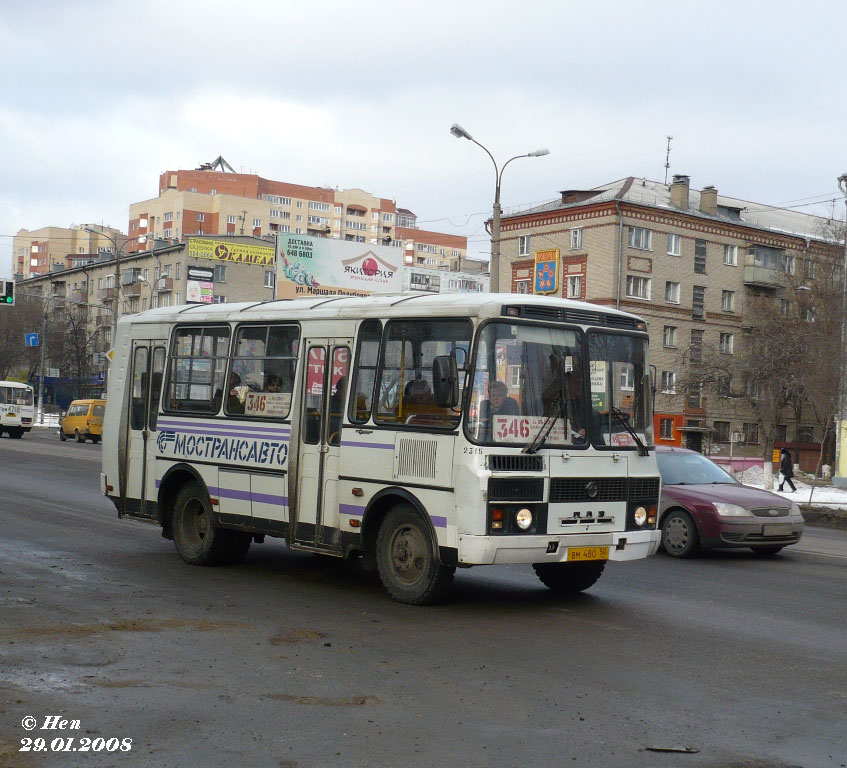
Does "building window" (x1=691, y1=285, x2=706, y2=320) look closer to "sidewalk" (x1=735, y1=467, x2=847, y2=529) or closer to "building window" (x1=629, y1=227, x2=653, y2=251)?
"building window" (x1=629, y1=227, x2=653, y2=251)

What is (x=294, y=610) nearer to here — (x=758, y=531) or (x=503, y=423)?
(x=503, y=423)

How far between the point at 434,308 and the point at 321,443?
1.74m

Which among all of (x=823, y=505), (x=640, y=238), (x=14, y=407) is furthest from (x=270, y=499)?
(x=640, y=238)

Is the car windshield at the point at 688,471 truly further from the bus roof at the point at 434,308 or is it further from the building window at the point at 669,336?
the building window at the point at 669,336

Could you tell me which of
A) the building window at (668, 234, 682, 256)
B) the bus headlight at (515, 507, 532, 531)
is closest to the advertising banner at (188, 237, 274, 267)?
the building window at (668, 234, 682, 256)

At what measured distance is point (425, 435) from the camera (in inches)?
371

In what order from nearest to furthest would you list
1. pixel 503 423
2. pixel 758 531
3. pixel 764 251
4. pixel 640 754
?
1. pixel 640 754
2. pixel 503 423
3. pixel 758 531
4. pixel 764 251

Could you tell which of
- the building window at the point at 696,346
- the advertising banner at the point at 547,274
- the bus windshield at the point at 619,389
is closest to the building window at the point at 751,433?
the building window at the point at 696,346

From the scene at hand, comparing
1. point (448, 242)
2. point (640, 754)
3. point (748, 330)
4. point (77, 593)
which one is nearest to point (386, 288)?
point (748, 330)

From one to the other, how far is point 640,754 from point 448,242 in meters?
168

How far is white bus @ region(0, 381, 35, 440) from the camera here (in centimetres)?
5016

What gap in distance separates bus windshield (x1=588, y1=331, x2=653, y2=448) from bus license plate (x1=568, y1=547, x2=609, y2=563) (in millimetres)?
894

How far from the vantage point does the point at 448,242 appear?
172 m

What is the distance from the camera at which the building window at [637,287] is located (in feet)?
213
